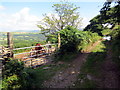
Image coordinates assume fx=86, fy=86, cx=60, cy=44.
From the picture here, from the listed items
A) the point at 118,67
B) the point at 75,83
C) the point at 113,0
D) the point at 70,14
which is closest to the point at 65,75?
the point at 75,83

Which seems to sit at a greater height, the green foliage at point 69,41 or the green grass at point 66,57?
the green foliage at point 69,41

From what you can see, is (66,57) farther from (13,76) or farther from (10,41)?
(13,76)

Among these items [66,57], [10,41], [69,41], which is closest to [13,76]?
[10,41]

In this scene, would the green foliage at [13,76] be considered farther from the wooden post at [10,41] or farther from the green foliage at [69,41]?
the green foliage at [69,41]

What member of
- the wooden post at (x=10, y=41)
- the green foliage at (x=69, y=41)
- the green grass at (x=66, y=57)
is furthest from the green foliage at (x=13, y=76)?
the green foliage at (x=69, y=41)

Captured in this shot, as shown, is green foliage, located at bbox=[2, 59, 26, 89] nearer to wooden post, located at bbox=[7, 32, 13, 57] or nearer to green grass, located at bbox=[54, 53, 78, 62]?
wooden post, located at bbox=[7, 32, 13, 57]

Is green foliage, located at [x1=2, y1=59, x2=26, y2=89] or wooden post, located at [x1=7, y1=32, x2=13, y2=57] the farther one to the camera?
wooden post, located at [x1=7, y1=32, x2=13, y2=57]

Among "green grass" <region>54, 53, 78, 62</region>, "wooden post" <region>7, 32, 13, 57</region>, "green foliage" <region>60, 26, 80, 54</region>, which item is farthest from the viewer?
→ "green foliage" <region>60, 26, 80, 54</region>

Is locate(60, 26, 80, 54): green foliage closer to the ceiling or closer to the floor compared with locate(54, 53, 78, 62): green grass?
closer to the ceiling

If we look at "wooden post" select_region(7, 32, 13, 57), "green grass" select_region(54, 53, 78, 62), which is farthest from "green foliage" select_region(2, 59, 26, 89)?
"green grass" select_region(54, 53, 78, 62)

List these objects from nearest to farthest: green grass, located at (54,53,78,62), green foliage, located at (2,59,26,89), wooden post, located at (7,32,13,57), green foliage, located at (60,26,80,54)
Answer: green foliage, located at (2,59,26,89) → wooden post, located at (7,32,13,57) → green grass, located at (54,53,78,62) → green foliage, located at (60,26,80,54)

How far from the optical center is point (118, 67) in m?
4.07

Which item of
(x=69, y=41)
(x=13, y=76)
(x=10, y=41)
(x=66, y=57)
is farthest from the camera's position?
(x=69, y=41)

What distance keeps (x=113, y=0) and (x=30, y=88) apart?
18.5 ft
